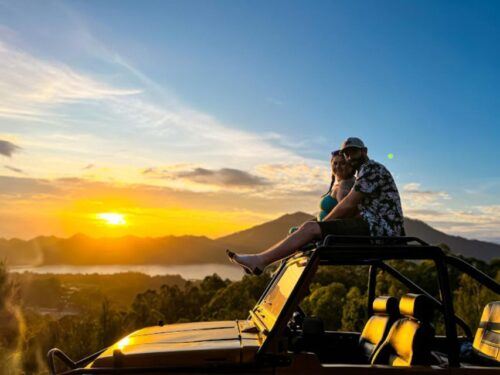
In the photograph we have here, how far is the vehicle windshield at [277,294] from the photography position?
482 cm

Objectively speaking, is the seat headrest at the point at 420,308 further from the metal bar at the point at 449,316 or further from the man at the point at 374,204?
the man at the point at 374,204

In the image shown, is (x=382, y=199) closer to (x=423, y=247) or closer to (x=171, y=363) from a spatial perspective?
(x=423, y=247)

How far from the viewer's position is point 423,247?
15.1 feet

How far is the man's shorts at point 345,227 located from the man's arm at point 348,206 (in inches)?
7.4

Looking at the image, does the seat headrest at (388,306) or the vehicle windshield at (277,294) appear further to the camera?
the seat headrest at (388,306)

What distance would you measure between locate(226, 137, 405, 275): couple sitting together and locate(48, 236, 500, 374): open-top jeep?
191 millimetres

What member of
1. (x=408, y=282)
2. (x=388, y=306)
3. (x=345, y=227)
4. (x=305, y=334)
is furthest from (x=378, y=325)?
(x=305, y=334)

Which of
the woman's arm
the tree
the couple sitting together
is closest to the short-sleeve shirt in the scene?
the couple sitting together

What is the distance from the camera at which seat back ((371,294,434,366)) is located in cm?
466

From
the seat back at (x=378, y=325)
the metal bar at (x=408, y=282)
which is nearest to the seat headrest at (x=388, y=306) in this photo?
the seat back at (x=378, y=325)

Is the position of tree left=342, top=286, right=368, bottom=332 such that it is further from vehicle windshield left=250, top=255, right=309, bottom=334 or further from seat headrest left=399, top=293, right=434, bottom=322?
seat headrest left=399, top=293, right=434, bottom=322

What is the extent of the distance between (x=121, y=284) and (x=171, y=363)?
2434 cm

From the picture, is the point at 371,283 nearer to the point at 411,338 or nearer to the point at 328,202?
the point at 328,202

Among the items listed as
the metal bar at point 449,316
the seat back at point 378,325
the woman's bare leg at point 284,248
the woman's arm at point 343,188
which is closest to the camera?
the metal bar at point 449,316
